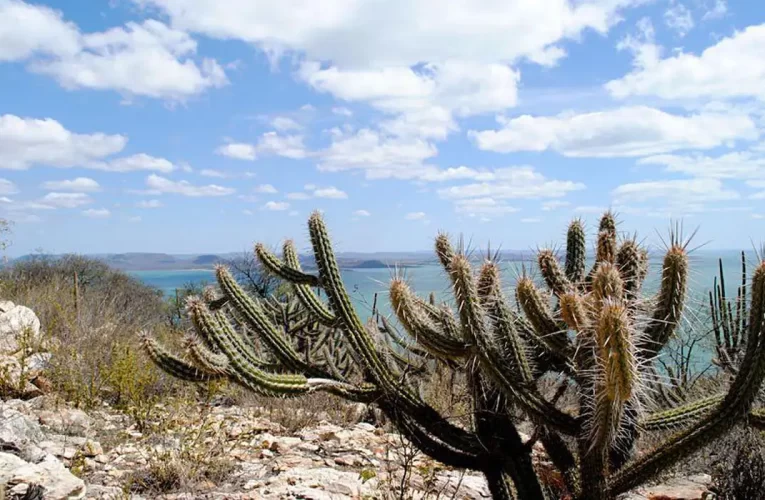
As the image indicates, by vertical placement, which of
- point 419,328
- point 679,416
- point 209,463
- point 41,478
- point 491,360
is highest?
point 419,328

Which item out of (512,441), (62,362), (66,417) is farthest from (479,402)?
(62,362)

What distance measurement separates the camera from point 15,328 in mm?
8680

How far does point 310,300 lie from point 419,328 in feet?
3.72

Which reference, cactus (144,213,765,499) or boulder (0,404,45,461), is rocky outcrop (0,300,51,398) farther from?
cactus (144,213,765,499)

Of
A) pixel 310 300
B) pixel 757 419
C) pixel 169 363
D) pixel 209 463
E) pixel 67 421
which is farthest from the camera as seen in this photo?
pixel 67 421

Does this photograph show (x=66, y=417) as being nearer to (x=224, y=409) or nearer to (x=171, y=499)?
(x=224, y=409)

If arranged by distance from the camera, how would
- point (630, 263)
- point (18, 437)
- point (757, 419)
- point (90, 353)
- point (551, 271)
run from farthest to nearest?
1. point (90, 353)
2. point (18, 437)
3. point (551, 271)
4. point (630, 263)
5. point (757, 419)

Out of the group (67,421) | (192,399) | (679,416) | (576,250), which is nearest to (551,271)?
(576,250)

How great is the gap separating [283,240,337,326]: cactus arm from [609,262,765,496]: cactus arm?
6.28ft

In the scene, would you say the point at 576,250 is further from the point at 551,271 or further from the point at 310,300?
the point at 310,300

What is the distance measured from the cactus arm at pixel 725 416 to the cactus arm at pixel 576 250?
1132mm

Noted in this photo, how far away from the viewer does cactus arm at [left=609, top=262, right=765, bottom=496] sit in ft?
9.39

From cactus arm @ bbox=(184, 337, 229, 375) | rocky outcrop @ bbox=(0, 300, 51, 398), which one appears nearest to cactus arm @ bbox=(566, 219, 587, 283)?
cactus arm @ bbox=(184, 337, 229, 375)

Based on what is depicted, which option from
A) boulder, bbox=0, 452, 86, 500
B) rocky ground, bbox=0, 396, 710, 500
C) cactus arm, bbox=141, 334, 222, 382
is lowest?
rocky ground, bbox=0, 396, 710, 500
